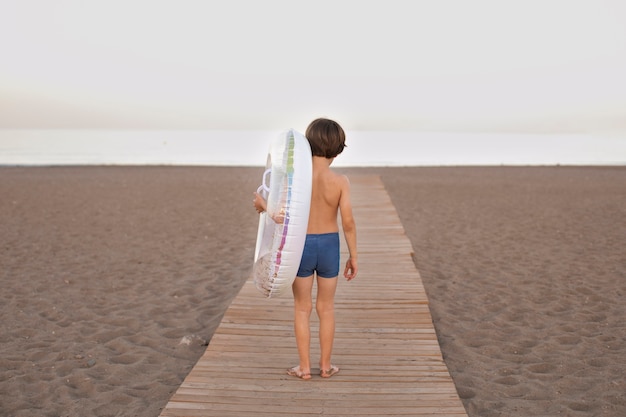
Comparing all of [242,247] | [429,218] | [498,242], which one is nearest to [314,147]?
[242,247]

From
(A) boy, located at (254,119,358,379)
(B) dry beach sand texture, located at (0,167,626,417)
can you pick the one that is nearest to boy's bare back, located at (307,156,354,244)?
(A) boy, located at (254,119,358,379)

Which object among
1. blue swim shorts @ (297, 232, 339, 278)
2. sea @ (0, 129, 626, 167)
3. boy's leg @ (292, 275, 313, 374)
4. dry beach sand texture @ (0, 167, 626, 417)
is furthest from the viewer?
sea @ (0, 129, 626, 167)

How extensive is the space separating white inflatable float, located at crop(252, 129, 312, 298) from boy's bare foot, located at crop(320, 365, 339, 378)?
30.6 inches

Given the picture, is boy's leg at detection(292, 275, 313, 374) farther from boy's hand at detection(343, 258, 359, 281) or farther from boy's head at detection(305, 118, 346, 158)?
boy's head at detection(305, 118, 346, 158)

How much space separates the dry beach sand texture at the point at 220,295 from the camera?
4.75 m

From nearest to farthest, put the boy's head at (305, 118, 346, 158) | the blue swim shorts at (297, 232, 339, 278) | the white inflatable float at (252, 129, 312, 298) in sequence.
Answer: the white inflatable float at (252, 129, 312, 298) < the boy's head at (305, 118, 346, 158) < the blue swim shorts at (297, 232, 339, 278)

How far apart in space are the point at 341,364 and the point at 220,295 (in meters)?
3.46

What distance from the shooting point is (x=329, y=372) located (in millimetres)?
4199

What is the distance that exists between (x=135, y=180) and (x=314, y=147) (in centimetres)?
2039

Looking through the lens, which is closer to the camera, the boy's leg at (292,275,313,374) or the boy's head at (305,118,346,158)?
the boy's head at (305,118,346,158)

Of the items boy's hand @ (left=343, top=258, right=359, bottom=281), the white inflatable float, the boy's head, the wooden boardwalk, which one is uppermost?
the boy's head

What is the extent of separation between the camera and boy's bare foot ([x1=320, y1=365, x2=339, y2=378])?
13.7 ft

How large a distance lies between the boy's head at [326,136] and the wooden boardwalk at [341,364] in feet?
5.28

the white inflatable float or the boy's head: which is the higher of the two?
the boy's head
